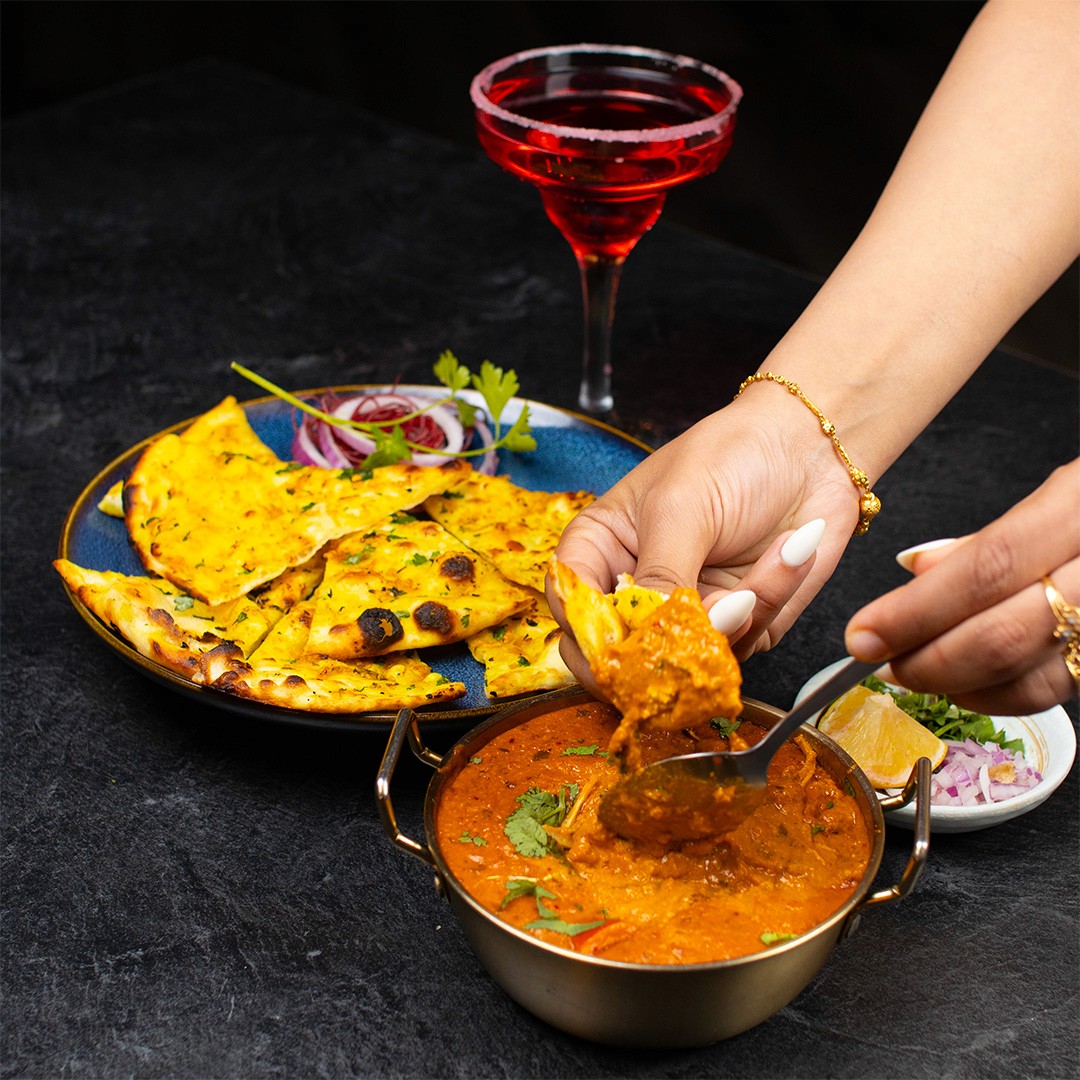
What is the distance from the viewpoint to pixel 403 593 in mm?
2295

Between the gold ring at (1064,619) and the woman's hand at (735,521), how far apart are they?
38cm

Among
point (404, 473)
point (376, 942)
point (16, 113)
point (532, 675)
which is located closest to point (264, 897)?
point (376, 942)

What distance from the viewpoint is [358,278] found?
12.6ft

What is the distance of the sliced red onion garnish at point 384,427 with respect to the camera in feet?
9.16

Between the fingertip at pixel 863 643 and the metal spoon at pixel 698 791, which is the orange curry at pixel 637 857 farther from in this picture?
the fingertip at pixel 863 643

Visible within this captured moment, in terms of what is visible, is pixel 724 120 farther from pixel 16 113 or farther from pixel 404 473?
pixel 16 113

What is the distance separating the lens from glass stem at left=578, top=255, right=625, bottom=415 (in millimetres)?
2938

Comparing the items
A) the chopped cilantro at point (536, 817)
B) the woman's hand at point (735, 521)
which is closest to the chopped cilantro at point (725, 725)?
the woman's hand at point (735, 521)

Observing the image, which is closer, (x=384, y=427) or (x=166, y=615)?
(x=166, y=615)

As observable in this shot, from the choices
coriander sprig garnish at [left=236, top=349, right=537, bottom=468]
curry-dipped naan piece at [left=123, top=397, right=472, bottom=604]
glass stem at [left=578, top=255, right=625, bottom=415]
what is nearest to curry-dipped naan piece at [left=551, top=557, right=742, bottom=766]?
curry-dipped naan piece at [left=123, top=397, right=472, bottom=604]

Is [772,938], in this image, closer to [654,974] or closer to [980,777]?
[654,974]

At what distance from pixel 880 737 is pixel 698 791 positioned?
50cm

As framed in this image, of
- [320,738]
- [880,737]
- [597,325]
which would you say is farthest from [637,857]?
[597,325]

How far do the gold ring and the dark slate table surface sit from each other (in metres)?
0.55
